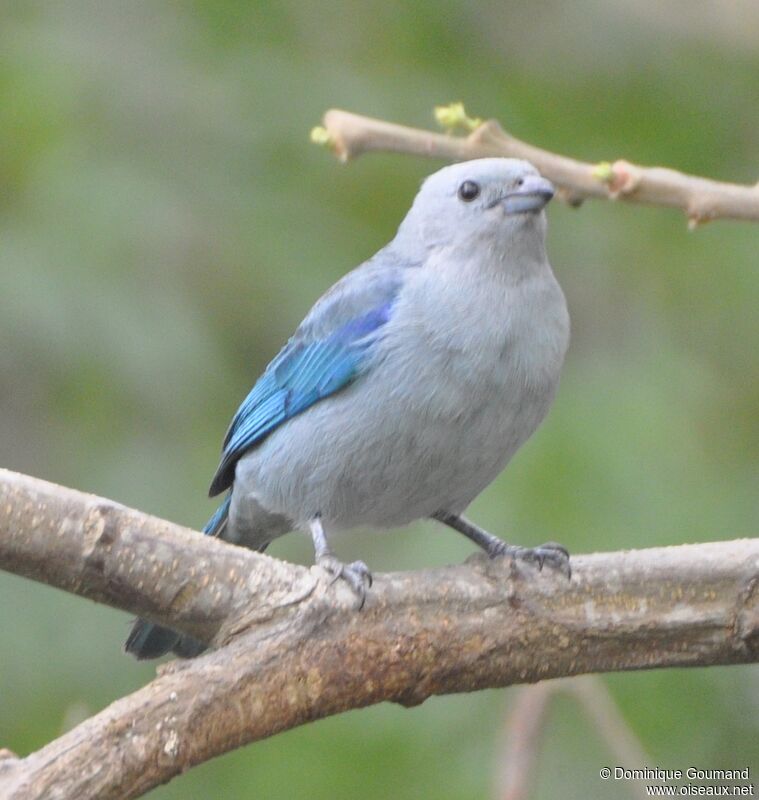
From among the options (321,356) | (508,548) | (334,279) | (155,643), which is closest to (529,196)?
(321,356)

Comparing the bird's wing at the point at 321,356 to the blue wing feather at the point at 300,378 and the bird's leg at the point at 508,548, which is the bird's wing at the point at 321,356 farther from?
the bird's leg at the point at 508,548

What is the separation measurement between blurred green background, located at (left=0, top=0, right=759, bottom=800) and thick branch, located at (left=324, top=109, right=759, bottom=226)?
1.40 m

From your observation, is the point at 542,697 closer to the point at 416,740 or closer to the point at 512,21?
the point at 416,740

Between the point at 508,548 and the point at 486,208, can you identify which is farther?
the point at 486,208

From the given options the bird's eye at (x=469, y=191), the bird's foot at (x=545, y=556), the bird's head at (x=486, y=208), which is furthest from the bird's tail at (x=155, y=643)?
the bird's eye at (x=469, y=191)

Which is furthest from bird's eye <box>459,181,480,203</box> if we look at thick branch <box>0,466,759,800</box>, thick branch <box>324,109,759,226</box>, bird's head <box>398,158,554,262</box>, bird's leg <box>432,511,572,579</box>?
thick branch <box>0,466,759,800</box>

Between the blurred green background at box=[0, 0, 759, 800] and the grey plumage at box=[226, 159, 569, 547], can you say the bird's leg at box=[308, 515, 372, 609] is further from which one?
the blurred green background at box=[0, 0, 759, 800]

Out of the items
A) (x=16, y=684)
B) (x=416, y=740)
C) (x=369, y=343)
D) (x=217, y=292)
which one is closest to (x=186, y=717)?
(x=369, y=343)

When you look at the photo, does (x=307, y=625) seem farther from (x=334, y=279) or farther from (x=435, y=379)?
(x=334, y=279)

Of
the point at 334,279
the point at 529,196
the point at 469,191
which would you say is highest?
the point at 334,279

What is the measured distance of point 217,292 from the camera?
254 inches

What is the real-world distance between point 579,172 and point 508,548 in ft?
3.67

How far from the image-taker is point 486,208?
4.79m

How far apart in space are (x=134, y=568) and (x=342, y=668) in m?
0.54
